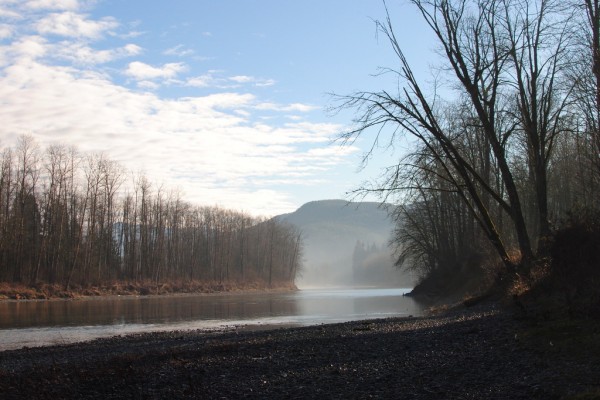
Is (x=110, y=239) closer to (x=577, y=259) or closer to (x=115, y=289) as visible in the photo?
(x=115, y=289)

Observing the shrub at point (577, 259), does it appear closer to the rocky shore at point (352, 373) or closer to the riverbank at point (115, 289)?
the rocky shore at point (352, 373)

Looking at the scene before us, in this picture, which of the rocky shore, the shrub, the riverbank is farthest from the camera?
the riverbank

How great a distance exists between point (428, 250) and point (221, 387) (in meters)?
48.0

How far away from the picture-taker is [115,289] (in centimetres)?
6981

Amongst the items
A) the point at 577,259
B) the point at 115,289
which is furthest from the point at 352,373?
the point at 115,289

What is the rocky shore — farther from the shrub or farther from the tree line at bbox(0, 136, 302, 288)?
the tree line at bbox(0, 136, 302, 288)

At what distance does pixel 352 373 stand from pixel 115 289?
215ft

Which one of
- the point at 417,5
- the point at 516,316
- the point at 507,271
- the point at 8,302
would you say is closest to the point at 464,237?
the point at 507,271

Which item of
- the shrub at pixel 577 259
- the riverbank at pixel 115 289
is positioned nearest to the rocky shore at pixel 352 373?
the shrub at pixel 577 259

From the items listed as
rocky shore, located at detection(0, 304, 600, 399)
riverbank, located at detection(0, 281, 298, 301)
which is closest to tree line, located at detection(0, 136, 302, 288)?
riverbank, located at detection(0, 281, 298, 301)

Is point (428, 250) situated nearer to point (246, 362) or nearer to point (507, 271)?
point (507, 271)

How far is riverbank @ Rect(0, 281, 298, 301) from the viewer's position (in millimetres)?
55344

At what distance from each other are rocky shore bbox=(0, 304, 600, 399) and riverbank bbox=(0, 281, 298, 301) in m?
47.2

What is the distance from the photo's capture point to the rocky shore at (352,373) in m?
8.08
